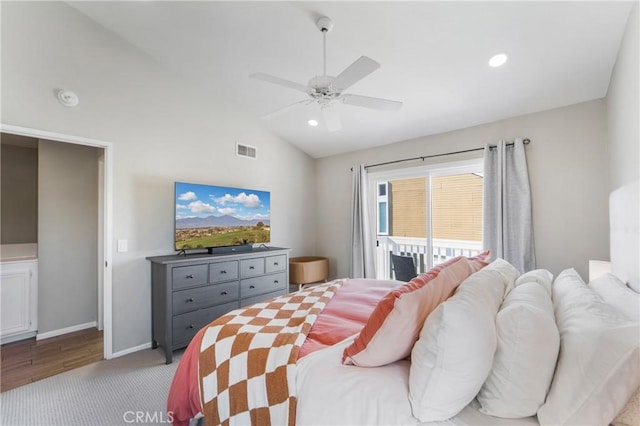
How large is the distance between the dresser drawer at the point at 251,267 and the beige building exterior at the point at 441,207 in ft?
6.93

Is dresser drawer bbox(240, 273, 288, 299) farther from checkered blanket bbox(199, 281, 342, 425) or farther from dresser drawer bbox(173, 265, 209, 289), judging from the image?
checkered blanket bbox(199, 281, 342, 425)

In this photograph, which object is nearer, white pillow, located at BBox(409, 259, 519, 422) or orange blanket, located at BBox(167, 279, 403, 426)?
white pillow, located at BBox(409, 259, 519, 422)

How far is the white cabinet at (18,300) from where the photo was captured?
2.94 meters

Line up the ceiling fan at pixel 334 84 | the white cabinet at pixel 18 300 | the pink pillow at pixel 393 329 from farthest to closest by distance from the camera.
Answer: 1. the white cabinet at pixel 18 300
2. the ceiling fan at pixel 334 84
3. the pink pillow at pixel 393 329

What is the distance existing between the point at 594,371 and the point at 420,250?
3.36m

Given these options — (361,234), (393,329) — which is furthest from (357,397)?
(361,234)

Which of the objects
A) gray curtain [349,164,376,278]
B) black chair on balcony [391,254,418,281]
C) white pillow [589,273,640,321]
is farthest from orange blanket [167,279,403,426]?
gray curtain [349,164,376,278]

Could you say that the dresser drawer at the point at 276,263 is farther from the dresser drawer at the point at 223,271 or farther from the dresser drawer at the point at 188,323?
the dresser drawer at the point at 188,323

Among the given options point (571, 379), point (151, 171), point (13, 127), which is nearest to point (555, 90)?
point (571, 379)

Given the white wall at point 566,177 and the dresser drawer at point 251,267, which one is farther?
the dresser drawer at point 251,267

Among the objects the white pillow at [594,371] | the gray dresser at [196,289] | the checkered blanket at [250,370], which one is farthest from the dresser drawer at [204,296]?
the white pillow at [594,371]

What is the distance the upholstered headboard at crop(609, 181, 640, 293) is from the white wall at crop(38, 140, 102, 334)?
4.92 metres

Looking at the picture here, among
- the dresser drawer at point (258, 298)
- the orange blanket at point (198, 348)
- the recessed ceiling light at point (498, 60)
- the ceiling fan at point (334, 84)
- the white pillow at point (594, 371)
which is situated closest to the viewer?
the white pillow at point (594, 371)

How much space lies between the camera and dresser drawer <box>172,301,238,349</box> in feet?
9.02
